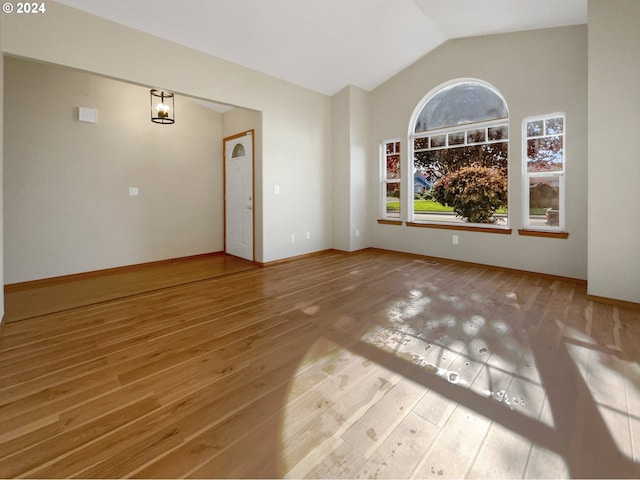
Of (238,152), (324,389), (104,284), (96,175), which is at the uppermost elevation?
(238,152)

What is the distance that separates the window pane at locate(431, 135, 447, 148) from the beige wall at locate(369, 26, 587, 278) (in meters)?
0.49

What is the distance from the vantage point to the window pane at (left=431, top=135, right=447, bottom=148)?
5.29 metres

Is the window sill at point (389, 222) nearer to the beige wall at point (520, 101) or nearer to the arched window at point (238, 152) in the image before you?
the beige wall at point (520, 101)

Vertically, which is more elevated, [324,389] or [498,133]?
[498,133]

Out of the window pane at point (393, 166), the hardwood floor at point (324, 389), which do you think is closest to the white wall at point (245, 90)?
the window pane at point (393, 166)

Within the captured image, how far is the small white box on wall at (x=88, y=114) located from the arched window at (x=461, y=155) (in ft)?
16.7

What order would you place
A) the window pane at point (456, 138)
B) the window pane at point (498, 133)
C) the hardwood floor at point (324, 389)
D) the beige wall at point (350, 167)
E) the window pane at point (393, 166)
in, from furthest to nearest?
the window pane at point (393, 166) < the beige wall at point (350, 167) < the window pane at point (456, 138) < the window pane at point (498, 133) < the hardwood floor at point (324, 389)

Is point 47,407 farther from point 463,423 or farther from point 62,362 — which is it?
point 463,423

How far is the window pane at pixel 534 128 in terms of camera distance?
4258 millimetres

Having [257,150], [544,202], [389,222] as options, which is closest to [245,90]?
[257,150]

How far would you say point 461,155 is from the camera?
512 cm

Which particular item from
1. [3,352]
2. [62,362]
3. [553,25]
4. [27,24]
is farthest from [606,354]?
[27,24]

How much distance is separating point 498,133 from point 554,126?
0.71 metres
